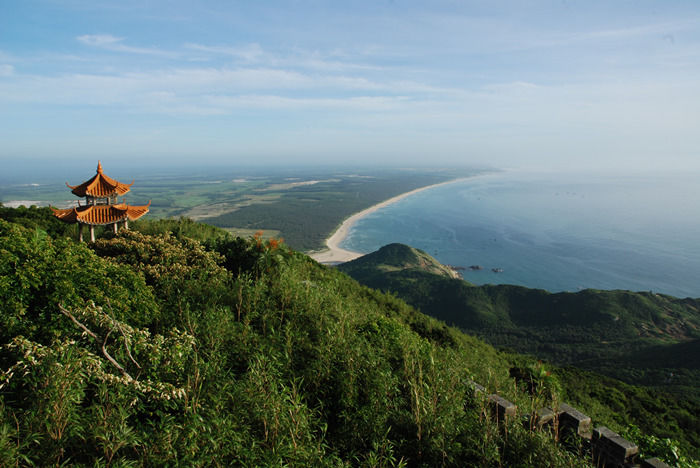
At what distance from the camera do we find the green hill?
3.37m

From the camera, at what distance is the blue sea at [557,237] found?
68.9 m

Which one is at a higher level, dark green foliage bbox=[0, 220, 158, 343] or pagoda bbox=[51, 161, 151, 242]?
pagoda bbox=[51, 161, 151, 242]

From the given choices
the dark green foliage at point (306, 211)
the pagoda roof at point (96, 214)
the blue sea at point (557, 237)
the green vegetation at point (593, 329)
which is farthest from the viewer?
the dark green foliage at point (306, 211)

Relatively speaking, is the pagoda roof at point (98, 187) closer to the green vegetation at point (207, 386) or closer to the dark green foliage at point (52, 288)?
the green vegetation at point (207, 386)

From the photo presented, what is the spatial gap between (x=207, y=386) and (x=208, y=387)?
41mm

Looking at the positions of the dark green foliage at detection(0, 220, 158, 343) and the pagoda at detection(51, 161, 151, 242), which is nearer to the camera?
the dark green foliage at detection(0, 220, 158, 343)

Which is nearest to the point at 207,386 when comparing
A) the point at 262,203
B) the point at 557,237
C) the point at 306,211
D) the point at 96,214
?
the point at 96,214

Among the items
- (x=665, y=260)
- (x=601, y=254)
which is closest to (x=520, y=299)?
(x=601, y=254)

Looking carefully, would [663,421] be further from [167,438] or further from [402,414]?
[167,438]

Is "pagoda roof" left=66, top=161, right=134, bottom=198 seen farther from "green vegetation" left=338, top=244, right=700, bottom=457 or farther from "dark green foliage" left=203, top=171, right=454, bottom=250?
"dark green foliage" left=203, top=171, right=454, bottom=250

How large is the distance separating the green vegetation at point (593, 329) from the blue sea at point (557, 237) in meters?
18.5

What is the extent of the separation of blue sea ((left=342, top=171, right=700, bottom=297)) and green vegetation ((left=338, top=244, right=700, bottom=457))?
1850 centimetres

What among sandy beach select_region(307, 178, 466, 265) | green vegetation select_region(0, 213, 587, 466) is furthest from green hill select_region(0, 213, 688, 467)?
sandy beach select_region(307, 178, 466, 265)

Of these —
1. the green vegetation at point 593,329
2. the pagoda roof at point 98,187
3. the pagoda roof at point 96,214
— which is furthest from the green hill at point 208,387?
the green vegetation at point 593,329
